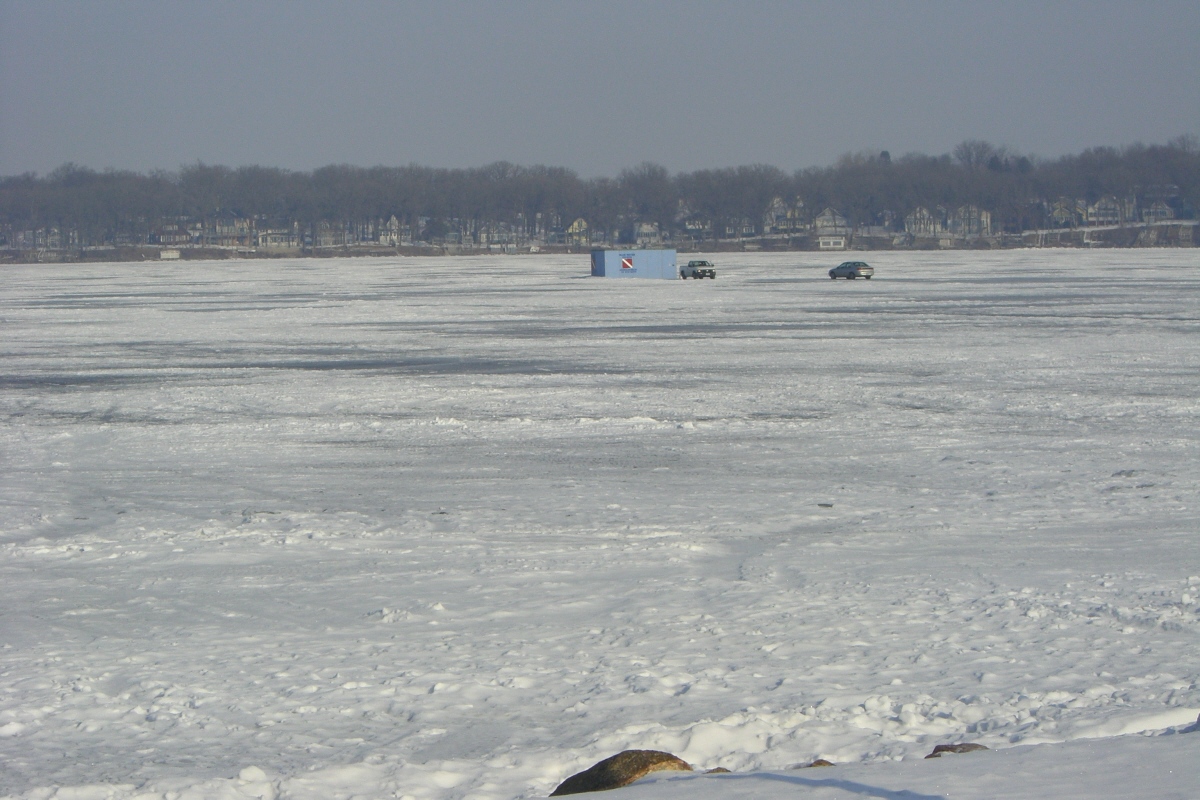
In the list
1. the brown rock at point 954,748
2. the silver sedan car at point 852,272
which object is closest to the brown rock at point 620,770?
the brown rock at point 954,748

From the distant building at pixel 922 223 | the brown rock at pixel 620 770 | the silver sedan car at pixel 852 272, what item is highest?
the distant building at pixel 922 223

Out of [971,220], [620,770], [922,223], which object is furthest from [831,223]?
[620,770]

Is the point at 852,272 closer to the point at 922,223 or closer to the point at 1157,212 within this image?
the point at 922,223

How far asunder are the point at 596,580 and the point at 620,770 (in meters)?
3.40

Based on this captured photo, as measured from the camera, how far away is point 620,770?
5.70m

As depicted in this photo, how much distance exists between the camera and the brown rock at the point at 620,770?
5641 millimetres

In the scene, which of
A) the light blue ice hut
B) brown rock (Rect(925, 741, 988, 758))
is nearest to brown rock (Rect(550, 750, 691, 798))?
brown rock (Rect(925, 741, 988, 758))

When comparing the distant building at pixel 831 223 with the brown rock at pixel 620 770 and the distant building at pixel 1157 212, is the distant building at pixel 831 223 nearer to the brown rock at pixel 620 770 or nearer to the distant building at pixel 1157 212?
the distant building at pixel 1157 212

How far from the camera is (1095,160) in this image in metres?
191

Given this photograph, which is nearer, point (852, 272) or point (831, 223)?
point (852, 272)

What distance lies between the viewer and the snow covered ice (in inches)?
244

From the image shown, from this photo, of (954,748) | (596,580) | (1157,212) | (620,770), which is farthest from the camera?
(1157,212)

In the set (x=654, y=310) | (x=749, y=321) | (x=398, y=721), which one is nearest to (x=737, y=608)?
(x=398, y=721)

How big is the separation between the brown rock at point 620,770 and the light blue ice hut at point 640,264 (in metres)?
58.4
